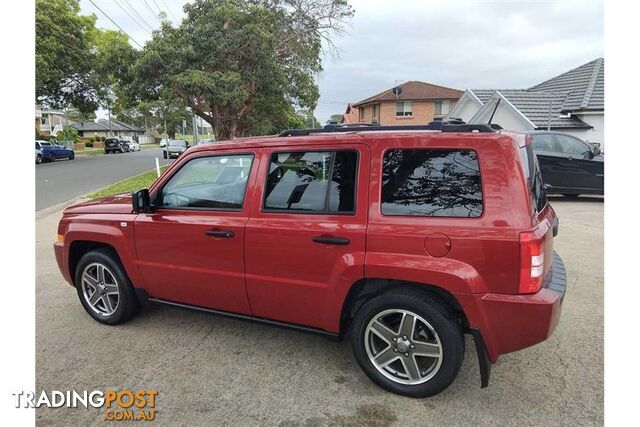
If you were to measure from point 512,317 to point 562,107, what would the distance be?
18333 millimetres

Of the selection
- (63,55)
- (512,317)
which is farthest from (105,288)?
(63,55)

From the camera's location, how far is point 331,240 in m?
2.95

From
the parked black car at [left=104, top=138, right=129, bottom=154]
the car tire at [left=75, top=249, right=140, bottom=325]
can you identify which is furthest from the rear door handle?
the parked black car at [left=104, top=138, right=129, bottom=154]

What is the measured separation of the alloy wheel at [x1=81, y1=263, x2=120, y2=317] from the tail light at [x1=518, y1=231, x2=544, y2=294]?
11.2ft

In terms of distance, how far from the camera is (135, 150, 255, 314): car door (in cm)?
336

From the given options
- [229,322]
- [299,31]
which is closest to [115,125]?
[299,31]

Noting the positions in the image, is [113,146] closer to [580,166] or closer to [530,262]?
[580,166]

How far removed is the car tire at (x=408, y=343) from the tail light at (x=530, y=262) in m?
0.50

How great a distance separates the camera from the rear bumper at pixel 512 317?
8.44ft

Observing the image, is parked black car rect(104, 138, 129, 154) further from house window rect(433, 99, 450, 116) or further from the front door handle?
the front door handle

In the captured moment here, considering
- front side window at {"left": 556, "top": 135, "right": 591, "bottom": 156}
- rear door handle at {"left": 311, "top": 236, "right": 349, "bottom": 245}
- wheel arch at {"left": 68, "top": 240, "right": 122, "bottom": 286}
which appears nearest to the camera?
rear door handle at {"left": 311, "top": 236, "right": 349, "bottom": 245}

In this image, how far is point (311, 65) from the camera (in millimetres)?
24203

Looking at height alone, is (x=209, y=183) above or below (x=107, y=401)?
above

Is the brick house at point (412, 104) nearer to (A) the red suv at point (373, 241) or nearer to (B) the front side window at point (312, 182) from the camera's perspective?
(A) the red suv at point (373, 241)
